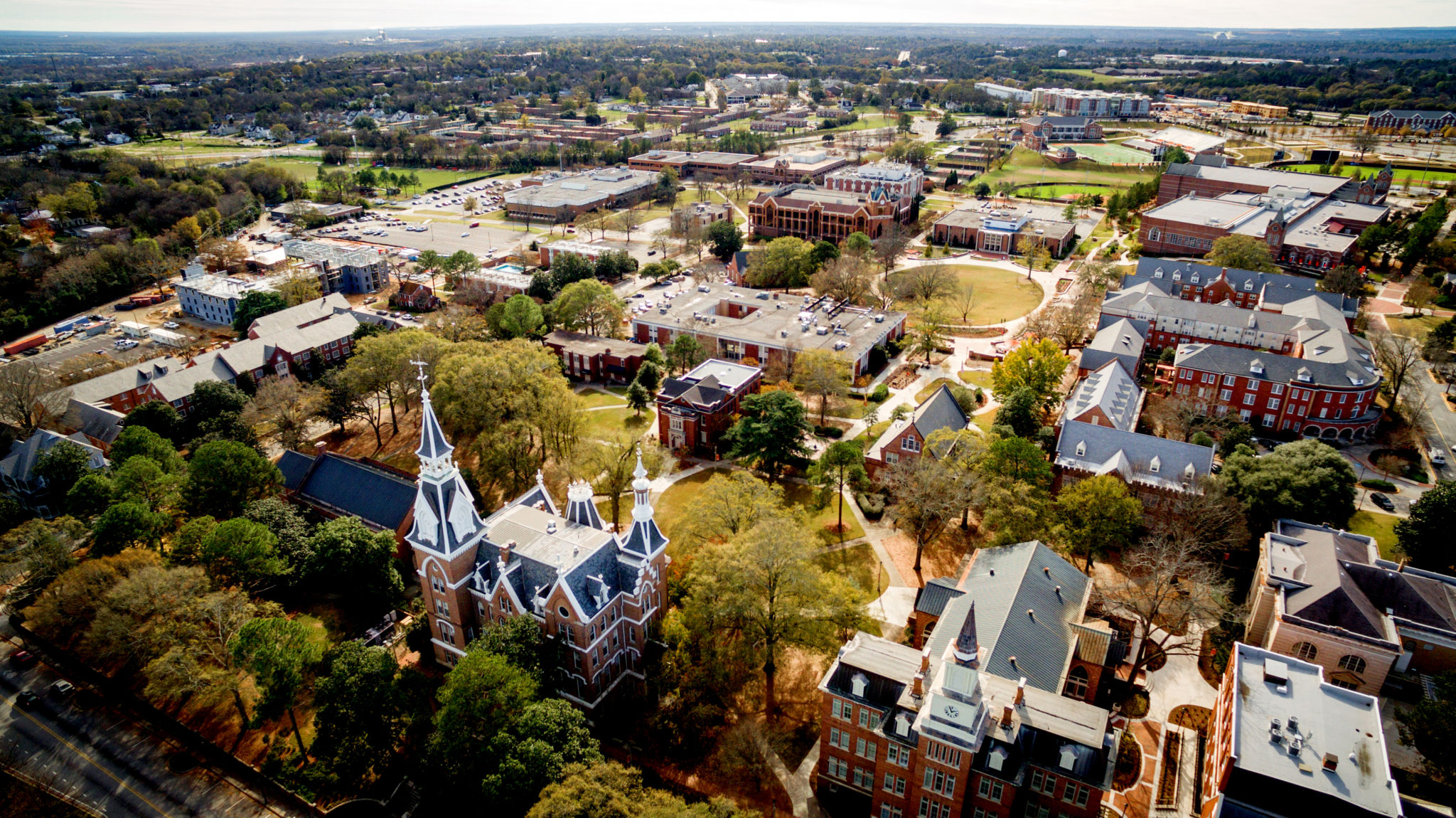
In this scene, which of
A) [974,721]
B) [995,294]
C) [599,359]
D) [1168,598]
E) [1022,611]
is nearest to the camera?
[974,721]

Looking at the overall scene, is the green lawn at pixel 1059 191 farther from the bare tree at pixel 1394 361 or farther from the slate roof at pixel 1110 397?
the slate roof at pixel 1110 397


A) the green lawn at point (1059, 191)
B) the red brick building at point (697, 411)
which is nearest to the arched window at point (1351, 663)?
the red brick building at point (697, 411)

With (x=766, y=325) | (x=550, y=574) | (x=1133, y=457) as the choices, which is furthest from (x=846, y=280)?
(x=550, y=574)

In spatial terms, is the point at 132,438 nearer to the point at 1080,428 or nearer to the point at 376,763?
the point at 376,763

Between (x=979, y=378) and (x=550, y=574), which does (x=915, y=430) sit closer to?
(x=979, y=378)

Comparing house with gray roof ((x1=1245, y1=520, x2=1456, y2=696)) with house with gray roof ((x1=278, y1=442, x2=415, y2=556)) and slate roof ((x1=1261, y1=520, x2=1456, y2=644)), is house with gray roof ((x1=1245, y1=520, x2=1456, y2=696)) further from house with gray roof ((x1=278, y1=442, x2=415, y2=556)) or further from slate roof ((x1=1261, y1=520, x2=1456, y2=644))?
house with gray roof ((x1=278, y1=442, x2=415, y2=556))

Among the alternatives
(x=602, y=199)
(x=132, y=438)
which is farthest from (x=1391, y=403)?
(x=602, y=199)

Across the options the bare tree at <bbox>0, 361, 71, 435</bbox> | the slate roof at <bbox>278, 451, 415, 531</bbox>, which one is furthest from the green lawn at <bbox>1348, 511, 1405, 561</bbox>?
the bare tree at <bbox>0, 361, 71, 435</bbox>
